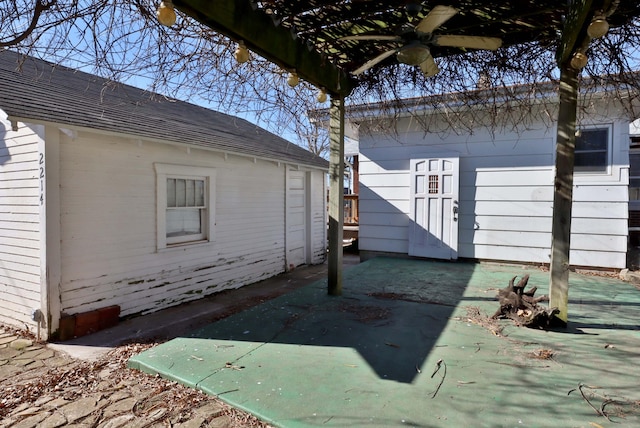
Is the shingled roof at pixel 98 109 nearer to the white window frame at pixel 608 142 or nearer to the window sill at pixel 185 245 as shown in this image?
the window sill at pixel 185 245

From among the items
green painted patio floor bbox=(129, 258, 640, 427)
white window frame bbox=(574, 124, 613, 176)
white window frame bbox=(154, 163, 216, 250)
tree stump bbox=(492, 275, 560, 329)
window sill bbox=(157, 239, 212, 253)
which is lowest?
green painted patio floor bbox=(129, 258, 640, 427)

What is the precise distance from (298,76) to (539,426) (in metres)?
3.50

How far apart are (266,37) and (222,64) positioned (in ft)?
2.93

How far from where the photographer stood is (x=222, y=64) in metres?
3.73

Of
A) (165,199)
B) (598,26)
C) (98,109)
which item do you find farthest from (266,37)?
(165,199)

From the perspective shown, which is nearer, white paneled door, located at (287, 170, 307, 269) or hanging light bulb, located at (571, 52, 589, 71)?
hanging light bulb, located at (571, 52, 589, 71)

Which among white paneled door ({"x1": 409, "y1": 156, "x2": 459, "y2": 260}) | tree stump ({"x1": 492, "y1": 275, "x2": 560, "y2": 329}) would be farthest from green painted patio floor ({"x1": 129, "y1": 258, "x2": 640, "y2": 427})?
white paneled door ({"x1": 409, "y1": 156, "x2": 459, "y2": 260})

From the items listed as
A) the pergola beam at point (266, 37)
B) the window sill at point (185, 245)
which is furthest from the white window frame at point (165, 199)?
the pergola beam at point (266, 37)

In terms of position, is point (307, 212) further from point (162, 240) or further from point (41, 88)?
point (41, 88)

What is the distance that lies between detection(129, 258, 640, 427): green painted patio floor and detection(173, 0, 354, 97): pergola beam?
258cm

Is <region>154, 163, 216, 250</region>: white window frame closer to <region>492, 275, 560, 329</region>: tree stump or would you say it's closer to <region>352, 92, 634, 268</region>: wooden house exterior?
<region>352, 92, 634, 268</region>: wooden house exterior

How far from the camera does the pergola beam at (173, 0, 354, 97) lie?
8.00ft

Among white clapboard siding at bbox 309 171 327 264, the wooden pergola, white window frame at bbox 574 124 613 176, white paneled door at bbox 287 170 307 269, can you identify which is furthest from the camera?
white clapboard siding at bbox 309 171 327 264

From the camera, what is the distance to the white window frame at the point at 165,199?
15.7 ft
